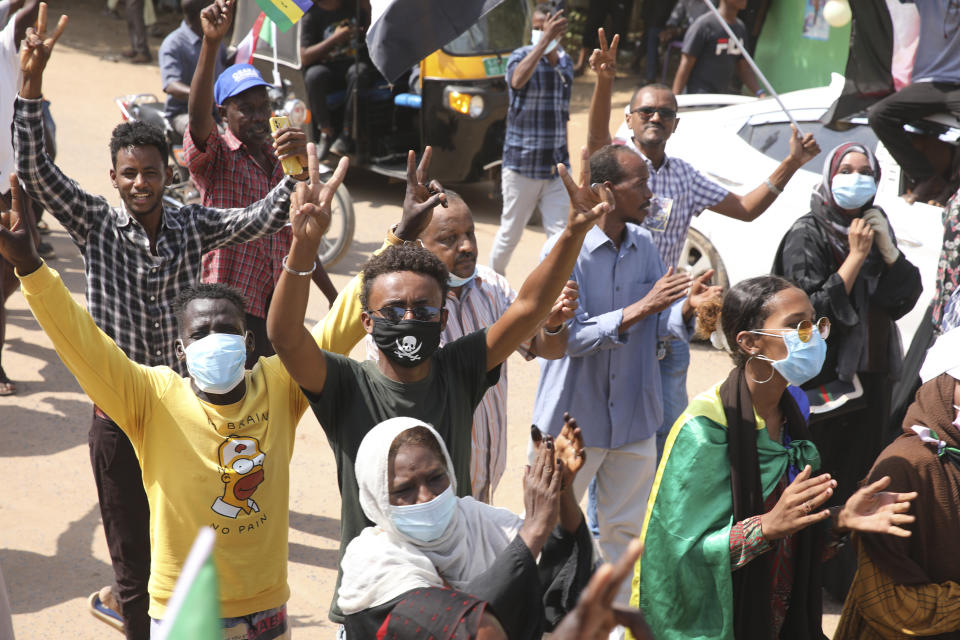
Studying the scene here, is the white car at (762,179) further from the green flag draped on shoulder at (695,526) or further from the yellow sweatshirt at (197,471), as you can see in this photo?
the yellow sweatshirt at (197,471)

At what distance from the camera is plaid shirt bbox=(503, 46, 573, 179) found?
27.6ft

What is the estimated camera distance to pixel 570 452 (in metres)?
2.57

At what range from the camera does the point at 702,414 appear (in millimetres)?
3215

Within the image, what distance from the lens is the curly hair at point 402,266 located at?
3076mm

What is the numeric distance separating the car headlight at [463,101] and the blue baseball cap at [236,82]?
5.25 metres

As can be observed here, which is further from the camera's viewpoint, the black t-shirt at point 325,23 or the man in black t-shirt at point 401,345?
the black t-shirt at point 325,23

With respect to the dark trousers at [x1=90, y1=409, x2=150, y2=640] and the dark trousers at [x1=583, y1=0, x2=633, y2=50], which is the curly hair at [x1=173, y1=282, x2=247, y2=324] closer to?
the dark trousers at [x1=90, y1=409, x2=150, y2=640]

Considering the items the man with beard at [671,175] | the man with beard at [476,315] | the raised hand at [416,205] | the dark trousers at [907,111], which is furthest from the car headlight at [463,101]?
the raised hand at [416,205]

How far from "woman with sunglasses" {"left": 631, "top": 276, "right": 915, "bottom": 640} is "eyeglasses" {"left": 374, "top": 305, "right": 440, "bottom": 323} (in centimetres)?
87

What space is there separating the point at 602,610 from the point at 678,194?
4.14 m

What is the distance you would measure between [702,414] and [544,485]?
0.92 meters

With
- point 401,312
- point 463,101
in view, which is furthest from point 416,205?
point 463,101

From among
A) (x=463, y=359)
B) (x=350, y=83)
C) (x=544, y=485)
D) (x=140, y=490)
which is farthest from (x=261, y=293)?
(x=350, y=83)

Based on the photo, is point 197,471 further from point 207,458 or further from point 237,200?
point 237,200
